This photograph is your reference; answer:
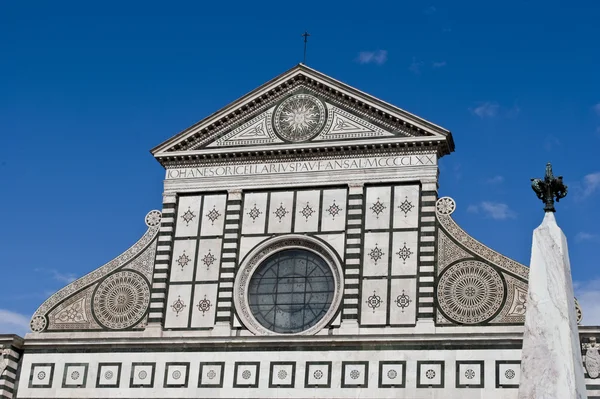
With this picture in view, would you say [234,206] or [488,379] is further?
[234,206]

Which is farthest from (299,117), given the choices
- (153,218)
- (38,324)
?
(38,324)

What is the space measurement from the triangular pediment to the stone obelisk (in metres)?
11.8

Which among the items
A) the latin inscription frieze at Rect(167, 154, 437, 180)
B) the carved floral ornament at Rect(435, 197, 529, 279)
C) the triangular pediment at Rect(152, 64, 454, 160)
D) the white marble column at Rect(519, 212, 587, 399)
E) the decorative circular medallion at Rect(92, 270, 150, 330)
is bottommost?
the white marble column at Rect(519, 212, 587, 399)

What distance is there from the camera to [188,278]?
24.4 meters

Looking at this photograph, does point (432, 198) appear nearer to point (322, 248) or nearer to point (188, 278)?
point (322, 248)

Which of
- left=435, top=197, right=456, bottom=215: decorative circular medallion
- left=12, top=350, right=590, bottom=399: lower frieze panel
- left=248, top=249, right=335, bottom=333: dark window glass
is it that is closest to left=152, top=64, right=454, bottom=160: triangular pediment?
left=435, top=197, right=456, bottom=215: decorative circular medallion

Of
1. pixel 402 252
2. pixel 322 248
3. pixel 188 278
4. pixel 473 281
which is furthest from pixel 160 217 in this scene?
pixel 473 281

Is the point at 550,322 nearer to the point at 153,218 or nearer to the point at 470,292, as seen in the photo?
the point at 470,292

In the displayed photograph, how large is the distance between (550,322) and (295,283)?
12327 mm

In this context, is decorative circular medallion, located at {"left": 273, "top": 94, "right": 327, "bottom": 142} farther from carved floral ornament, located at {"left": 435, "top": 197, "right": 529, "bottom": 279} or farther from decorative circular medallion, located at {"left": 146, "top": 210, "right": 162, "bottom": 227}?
carved floral ornament, located at {"left": 435, "top": 197, "right": 529, "bottom": 279}

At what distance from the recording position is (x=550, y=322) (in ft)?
39.0

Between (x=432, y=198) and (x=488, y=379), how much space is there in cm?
443

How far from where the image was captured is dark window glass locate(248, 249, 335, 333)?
23.5m

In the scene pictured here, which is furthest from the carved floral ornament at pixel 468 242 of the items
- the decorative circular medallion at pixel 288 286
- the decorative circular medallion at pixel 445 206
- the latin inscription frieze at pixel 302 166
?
the decorative circular medallion at pixel 288 286
